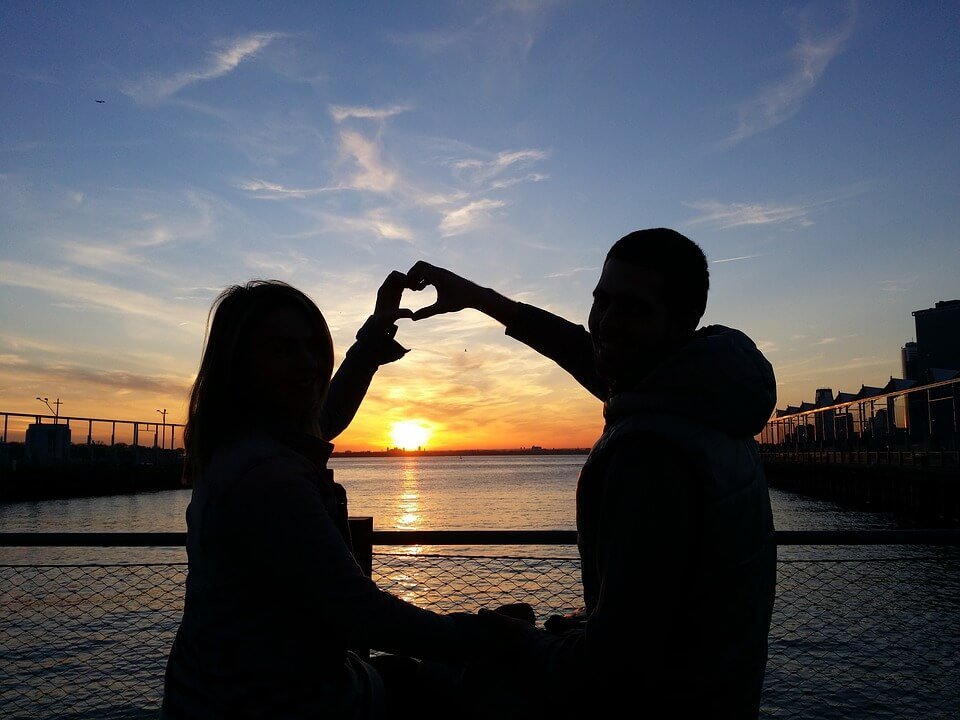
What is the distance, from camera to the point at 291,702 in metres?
1.85

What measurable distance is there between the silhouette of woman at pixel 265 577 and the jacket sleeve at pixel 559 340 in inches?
46.1

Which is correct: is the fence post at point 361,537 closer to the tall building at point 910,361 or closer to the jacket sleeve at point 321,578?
the jacket sleeve at point 321,578

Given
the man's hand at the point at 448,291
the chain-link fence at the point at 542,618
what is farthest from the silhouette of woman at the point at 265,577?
the chain-link fence at the point at 542,618

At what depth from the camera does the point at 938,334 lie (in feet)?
295

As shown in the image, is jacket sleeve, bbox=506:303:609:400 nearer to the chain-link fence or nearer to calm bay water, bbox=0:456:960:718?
calm bay water, bbox=0:456:960:718

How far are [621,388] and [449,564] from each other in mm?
21308

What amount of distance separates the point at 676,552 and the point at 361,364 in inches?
81.5

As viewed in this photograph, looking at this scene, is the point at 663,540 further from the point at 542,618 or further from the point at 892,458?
the point at 892,458

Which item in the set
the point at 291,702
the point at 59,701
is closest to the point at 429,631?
the point at 291,702

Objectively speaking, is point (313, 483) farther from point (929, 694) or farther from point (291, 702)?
point (929, 694)

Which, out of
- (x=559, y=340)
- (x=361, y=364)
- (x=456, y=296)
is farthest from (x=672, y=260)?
(x=361, y=364)

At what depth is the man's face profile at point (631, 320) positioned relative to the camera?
184 centimetres

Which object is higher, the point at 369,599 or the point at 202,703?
the point at 369,599

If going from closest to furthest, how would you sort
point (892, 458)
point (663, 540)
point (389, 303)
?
point (663, 540)
point (389, 303)
point (892, 458)
